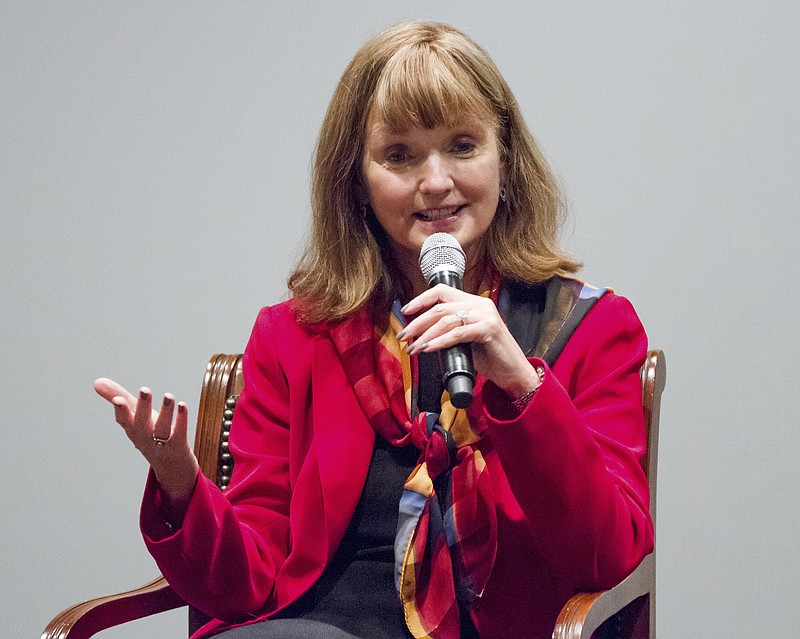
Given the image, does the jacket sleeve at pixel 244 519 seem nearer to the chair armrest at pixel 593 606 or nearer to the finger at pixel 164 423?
the finger at pixel 164 423

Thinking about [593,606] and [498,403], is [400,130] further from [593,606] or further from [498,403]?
[593,606]

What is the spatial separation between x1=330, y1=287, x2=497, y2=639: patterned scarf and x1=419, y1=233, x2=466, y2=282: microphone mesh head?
22 cm

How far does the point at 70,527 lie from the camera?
243 cm

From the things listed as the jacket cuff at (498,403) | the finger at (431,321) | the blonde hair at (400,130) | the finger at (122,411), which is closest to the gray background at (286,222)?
the blonde hair at (400,130)

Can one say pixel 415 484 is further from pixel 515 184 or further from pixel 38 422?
pixel 38 422

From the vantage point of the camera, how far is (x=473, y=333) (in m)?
1.11

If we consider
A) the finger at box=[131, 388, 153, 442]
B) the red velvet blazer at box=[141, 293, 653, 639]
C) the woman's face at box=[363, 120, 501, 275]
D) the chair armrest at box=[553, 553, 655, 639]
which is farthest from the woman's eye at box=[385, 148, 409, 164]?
the chair armrest at box=[553, 553, 655, 639]

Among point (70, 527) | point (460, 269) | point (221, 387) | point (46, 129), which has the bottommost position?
point (70, 527)

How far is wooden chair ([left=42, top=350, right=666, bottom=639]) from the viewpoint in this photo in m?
1.29

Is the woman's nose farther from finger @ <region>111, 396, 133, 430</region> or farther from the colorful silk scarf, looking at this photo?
finger @ <region>111, 396, 133, 430</region>

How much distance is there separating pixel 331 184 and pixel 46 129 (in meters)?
1.10

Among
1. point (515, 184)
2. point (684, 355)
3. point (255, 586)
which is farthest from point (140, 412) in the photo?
point (684, 355)

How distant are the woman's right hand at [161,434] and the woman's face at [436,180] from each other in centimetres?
42

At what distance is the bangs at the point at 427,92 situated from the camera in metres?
1.43
